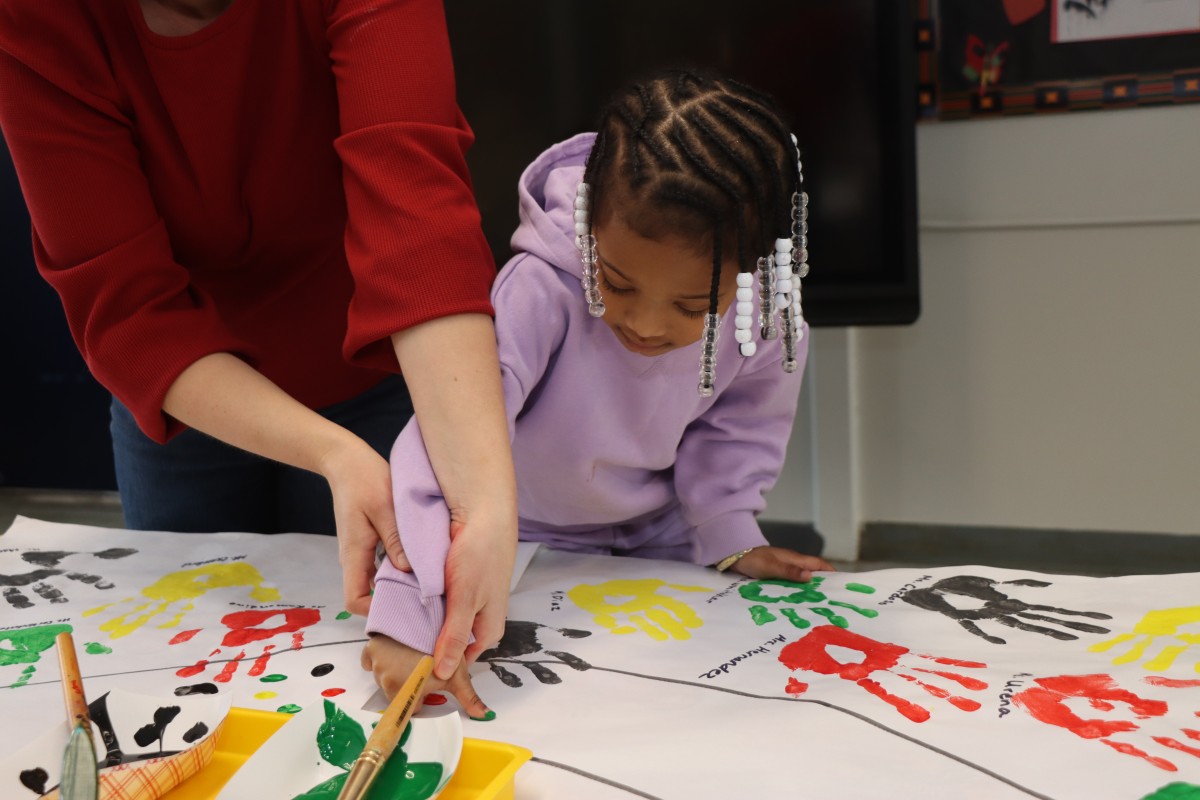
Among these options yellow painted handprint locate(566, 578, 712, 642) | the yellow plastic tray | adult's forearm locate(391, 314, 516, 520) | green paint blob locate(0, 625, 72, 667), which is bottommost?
yellow painted handprint locate(566, 578, 712, 642)

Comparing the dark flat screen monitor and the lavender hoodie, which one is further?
the dark flat screen monitor

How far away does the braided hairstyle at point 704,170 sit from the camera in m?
0.71

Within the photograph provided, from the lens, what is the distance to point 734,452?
92 cm

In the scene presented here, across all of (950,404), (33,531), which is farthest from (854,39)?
(33,531)

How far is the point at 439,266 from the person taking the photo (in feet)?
2.24

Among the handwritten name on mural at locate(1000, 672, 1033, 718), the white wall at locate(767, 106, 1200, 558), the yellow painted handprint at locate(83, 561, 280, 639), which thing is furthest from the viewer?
the white wall at locate(767, 106, 1200, 558)

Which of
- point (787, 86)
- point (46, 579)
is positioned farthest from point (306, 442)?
point (787, 86)

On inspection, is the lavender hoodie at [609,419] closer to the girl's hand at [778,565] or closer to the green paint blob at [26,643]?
the girl's hand at [778,565]

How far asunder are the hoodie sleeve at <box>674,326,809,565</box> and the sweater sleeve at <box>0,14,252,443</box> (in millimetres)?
407

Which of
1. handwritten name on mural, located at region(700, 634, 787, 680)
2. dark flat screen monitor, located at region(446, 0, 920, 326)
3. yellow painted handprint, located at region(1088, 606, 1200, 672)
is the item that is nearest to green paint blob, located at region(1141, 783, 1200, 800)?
yellow painted handprint, located at region(1088, 606, 1200, 672)

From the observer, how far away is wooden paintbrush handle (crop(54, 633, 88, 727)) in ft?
1.72

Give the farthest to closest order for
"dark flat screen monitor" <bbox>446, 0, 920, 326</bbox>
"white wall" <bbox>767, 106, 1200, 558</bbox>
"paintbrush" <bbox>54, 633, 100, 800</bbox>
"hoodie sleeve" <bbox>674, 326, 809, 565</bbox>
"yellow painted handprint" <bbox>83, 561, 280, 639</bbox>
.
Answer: "white wall" <bbox>767, 106, 1200, 558</bbox> < "dark flat screen monitor" <bbox>446, 0, 920, 326</bbox> < "hoodie sleeve" <bbox>674, 326, 809, 565</bbox> < "yellow painted handprint" <bbox>83, 561, 280, 639</bbox> < "paintbrush" <bbox>54, 633, 100, 800</bbox>

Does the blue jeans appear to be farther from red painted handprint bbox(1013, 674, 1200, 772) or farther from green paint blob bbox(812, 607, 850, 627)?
red painted handprint bbox(1013, 674, 1200, 772)

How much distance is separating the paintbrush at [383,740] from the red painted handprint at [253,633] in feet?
0.63
